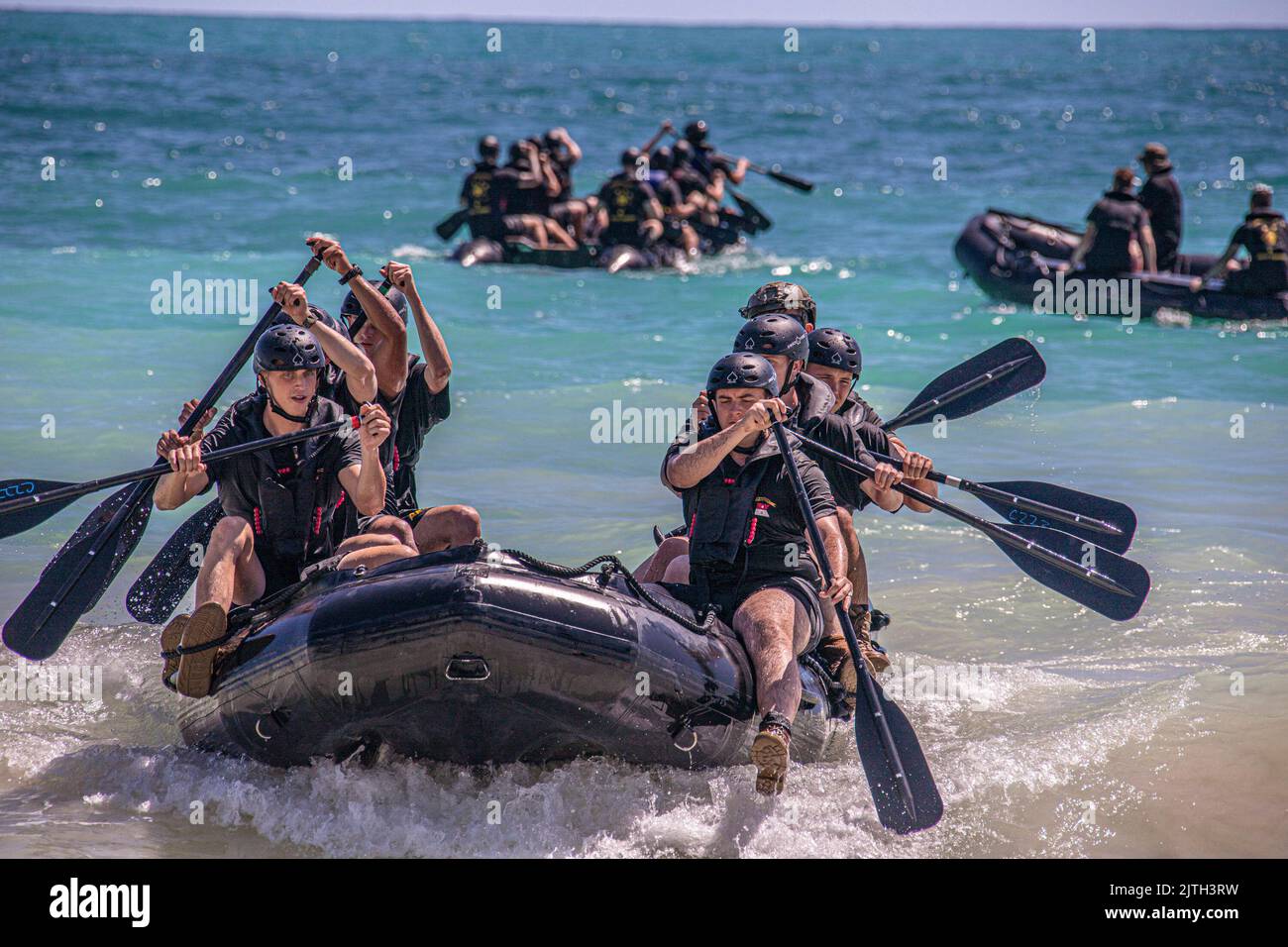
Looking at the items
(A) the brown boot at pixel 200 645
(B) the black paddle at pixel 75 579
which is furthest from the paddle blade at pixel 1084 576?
(B) the black paddle at pixel 75 579

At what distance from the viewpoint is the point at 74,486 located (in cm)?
634

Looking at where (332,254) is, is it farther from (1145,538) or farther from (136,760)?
(1145,538)

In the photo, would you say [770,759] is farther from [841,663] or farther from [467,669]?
[841,663]

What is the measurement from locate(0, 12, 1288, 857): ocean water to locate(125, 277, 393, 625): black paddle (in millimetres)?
512

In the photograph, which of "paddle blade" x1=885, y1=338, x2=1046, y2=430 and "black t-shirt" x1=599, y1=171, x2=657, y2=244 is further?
"black t-shirt" x1=599, y1=171, x2=657, y2=244

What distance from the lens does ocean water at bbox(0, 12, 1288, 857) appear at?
5.96m

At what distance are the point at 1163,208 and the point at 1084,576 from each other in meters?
11.6

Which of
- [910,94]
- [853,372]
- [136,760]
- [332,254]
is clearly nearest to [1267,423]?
[853,372]
